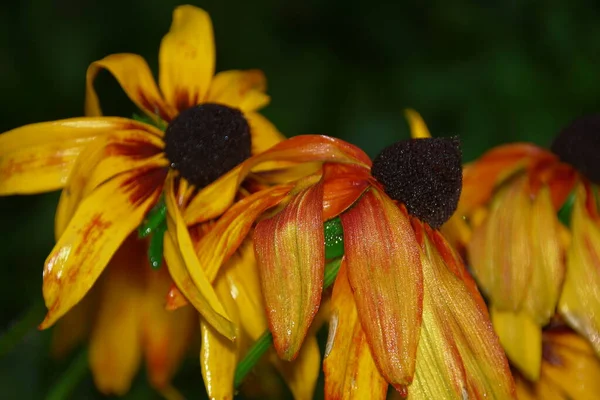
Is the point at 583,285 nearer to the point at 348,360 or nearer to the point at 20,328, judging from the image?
the point at 348,360

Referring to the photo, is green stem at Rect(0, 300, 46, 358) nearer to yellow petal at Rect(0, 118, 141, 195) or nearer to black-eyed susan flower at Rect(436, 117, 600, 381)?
yellow petal at Rect(0, 118, 141, 195)

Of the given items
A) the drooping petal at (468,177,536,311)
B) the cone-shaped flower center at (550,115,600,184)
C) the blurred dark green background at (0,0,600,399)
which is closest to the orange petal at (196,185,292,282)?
the drooping petal at (468,177,536,311)

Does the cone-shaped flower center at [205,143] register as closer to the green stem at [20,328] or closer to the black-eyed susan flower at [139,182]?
the black-eyed susan flower at [139,182]

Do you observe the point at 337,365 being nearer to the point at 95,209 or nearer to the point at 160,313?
the point at 95,209

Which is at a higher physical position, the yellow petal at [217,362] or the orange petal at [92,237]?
the orange petal at [92,237]

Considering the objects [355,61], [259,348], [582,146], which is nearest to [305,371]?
[259,348]

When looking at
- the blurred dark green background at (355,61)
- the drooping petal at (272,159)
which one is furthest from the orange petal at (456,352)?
the blurred dark green background at (355,61)

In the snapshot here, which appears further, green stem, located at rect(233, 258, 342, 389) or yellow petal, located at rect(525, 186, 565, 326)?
yellow petal, located at rect(525, 186, 565, 326)
